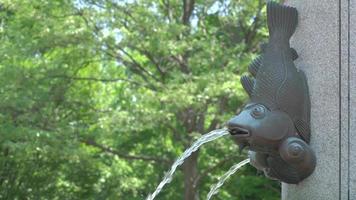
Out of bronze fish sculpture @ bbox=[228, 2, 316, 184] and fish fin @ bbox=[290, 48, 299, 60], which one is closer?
bronze fish sculpture @ bbox=[228, 2, 316, 184]

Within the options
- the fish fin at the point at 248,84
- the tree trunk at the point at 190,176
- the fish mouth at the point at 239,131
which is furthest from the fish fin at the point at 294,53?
the tree trunk at the point at 190,176

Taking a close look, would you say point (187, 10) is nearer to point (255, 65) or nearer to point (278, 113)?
point (255, 65)

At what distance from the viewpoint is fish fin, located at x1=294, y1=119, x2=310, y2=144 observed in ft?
14.0

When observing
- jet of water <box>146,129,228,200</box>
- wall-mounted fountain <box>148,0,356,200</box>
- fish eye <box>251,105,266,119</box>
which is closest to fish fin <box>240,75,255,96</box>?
wall-mounted fountain <box>148,0,356,200</box>

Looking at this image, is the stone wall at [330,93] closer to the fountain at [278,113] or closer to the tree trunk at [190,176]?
the fountain at [278,113]

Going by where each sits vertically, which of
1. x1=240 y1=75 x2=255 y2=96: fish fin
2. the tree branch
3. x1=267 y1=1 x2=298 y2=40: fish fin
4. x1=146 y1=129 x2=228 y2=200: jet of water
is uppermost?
the tree branch

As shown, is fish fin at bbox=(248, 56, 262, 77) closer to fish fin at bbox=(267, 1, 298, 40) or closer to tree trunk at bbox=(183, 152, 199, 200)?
fish fin at bbox=(267, 1, 298, 40)

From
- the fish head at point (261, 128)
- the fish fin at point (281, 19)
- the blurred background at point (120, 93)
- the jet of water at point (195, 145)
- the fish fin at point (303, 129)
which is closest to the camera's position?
the fish head at point (261, 128)

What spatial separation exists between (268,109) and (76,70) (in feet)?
43.5

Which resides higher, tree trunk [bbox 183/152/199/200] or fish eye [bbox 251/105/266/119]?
fish eye [bbox 251/105/266/119]

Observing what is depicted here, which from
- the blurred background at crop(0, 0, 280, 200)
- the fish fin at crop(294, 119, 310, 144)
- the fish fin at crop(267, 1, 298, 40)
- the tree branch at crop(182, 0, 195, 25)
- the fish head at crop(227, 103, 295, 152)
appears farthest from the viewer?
the tree branch at crop(182, 0, 195, 25)

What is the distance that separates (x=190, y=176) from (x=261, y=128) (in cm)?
1257

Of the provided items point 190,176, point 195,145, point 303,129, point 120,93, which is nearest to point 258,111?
point 303,129

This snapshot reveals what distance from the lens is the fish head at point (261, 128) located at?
4.10 m
